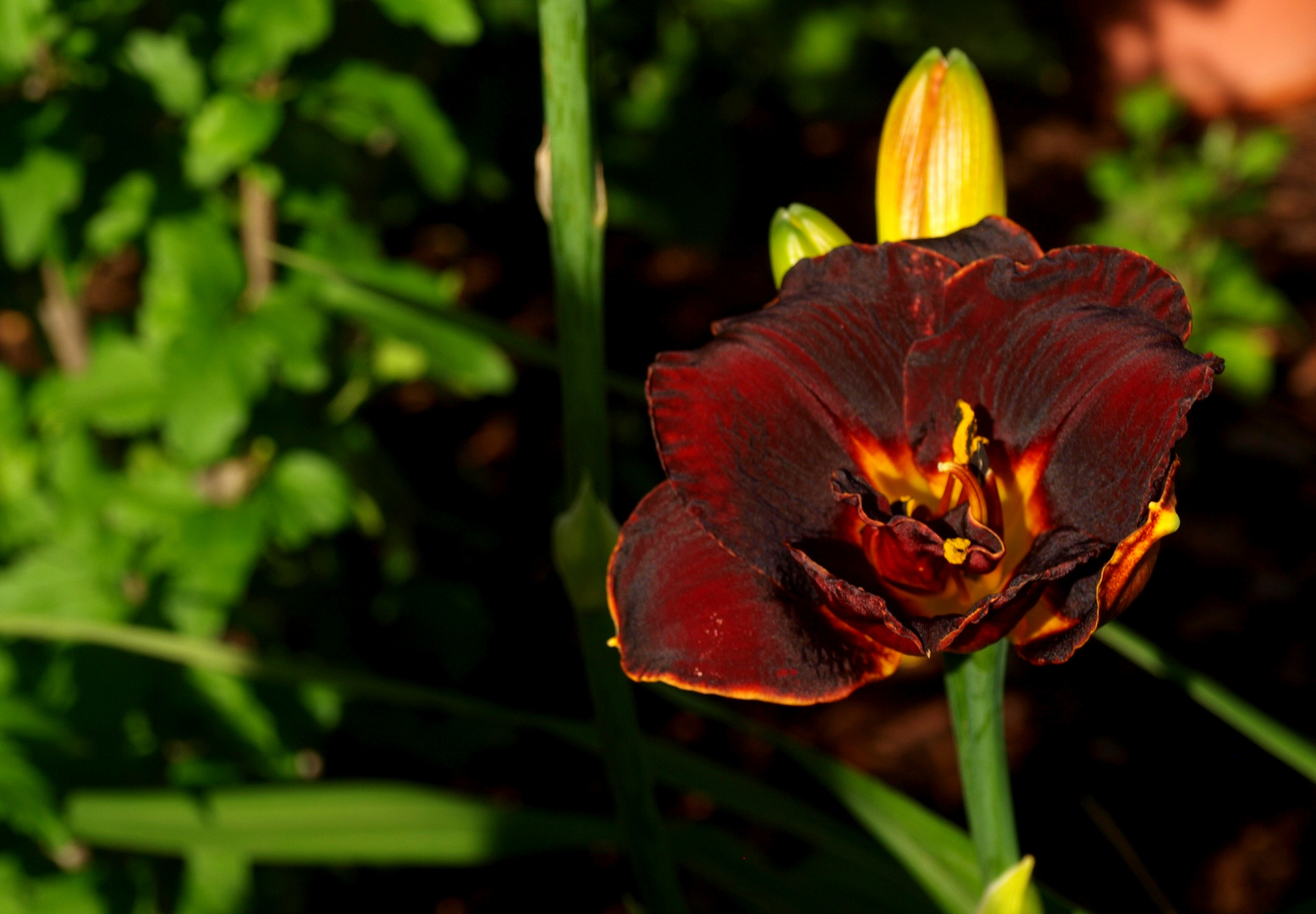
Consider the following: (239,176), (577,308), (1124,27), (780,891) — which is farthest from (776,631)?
(1124,27)

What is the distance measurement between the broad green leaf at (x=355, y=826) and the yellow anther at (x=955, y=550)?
0.36 metres

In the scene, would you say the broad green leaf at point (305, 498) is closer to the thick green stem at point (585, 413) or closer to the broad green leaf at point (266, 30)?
the broad green leaf at point (266, 30)

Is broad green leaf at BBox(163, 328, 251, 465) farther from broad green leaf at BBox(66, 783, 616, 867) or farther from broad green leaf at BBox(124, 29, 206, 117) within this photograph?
broad green leaf at BBox(66, 783, 616, 867)

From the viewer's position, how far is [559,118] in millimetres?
451

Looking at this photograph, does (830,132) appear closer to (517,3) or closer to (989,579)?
(517,3)

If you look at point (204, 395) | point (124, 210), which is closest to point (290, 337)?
point (204, 395)

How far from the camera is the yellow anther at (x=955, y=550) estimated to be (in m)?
0.45

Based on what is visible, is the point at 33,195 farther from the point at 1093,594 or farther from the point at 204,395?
the point at 1093,594

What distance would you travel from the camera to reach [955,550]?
46 cm

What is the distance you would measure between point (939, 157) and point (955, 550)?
18cm

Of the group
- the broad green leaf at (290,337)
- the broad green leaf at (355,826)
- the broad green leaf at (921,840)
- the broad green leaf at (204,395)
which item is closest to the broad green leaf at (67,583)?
Answer: the broad green leaf at (204,395)

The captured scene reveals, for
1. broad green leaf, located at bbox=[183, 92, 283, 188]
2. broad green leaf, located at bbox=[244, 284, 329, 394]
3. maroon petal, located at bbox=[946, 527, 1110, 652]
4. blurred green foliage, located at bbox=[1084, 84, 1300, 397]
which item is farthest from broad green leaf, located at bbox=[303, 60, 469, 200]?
blurred green foliage, located at bbox=[1084, 84, 1300, 397]

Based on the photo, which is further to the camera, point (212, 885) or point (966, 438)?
point (212, 885)

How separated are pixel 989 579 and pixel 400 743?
951 mm
